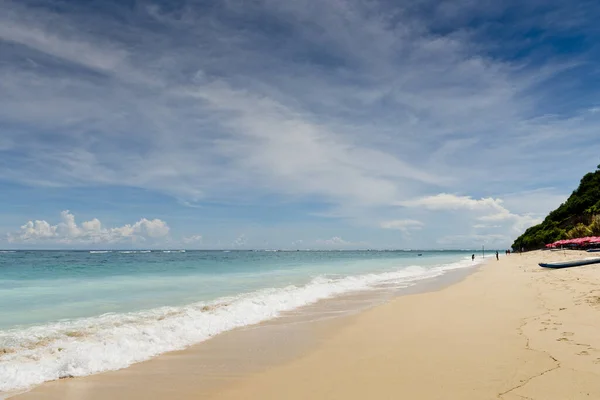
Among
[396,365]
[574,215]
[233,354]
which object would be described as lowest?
[233,354]

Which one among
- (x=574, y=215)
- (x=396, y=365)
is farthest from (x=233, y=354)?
(x=574, y=215)

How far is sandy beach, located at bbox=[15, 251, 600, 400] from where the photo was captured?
213 inches

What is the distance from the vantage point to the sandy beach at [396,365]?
17.8 ft

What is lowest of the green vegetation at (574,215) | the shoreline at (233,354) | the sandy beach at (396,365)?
the shoreline at (233,354)

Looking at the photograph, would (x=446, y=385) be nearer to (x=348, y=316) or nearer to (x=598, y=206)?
(x=348, y=316)

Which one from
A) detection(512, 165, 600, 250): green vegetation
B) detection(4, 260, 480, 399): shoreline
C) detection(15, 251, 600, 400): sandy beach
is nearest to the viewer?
detection(15, 251, 600, 400): sandy beach

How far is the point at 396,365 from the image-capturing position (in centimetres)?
664

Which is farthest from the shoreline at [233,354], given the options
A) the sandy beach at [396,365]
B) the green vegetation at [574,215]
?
the green vegetation at [574,215]

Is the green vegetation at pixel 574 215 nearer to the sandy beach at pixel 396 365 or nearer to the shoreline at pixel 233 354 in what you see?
the sandy beach at pixel 396 365

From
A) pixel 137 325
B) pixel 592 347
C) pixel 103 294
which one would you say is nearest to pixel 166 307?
pixel 137 325

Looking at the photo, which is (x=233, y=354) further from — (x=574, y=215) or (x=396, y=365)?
(x=574, y=215)

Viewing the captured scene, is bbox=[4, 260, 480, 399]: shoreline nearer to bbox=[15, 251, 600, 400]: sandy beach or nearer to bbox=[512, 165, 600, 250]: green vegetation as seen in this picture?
bbox=[15, 251, 600, 400]: sandy beach

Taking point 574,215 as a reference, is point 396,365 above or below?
below

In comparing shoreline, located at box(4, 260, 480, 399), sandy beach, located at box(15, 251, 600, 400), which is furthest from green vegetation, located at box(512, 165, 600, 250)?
shoreline, located at box(4, 260, 480, 399)
